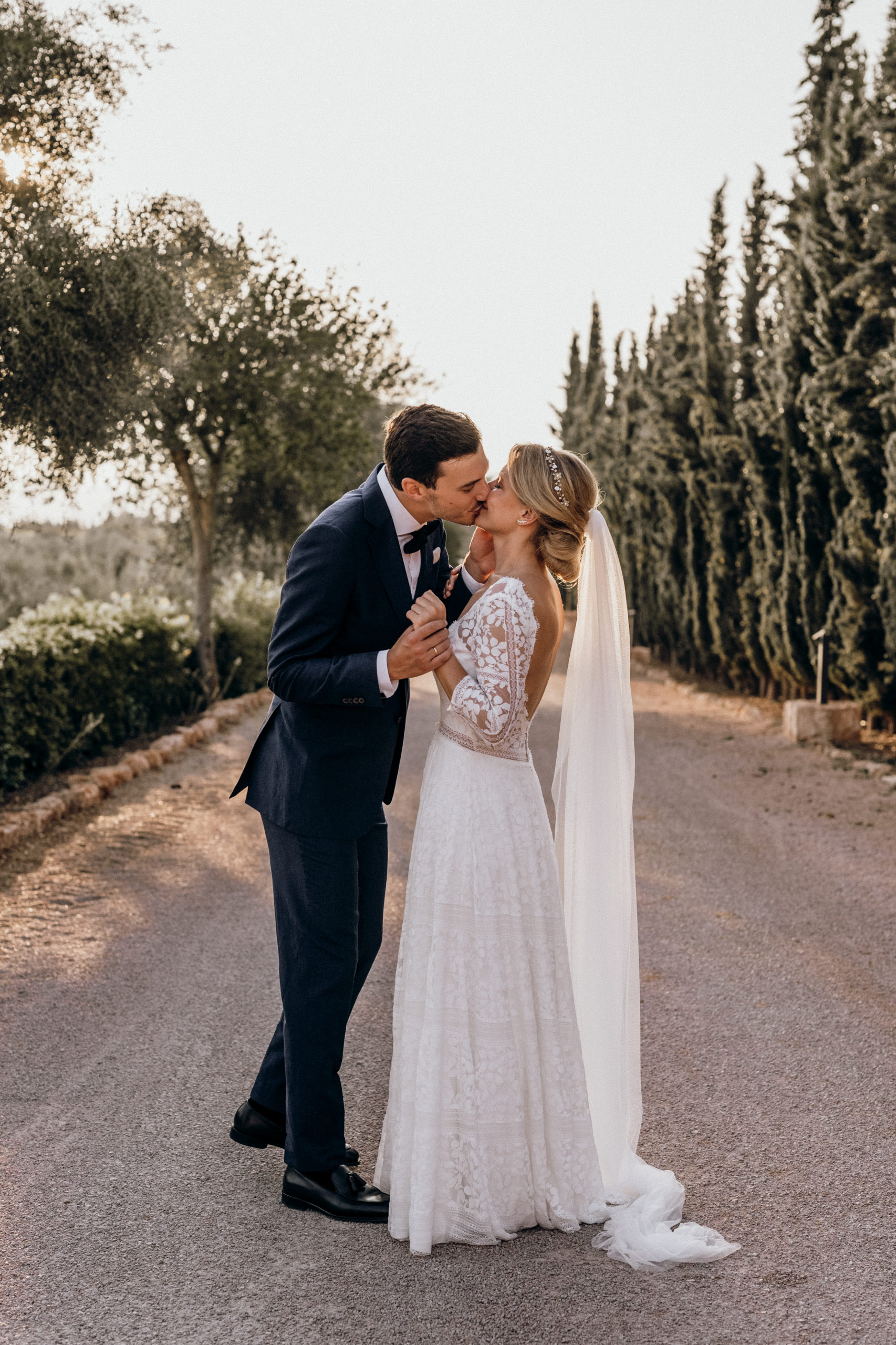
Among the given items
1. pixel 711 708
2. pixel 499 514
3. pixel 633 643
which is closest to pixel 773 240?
pixel 711 708

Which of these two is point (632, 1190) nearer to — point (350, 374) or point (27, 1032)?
point (27, 1032)

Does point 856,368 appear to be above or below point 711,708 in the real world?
above

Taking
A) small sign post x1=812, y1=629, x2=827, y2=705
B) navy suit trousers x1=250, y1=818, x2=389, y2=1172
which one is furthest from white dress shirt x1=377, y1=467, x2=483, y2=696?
small sign post x1=812, y1=629, x2=827, y2=705

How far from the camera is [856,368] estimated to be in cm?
1173

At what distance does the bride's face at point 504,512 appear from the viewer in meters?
3.34

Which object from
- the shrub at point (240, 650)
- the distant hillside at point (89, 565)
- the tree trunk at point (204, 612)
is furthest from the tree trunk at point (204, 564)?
the distant hillside at point (89, 565)

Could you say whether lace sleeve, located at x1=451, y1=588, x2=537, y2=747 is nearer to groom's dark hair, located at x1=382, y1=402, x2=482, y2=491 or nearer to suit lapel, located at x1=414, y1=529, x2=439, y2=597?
suit lapel, located at x1=414, y1=529, x2=439, y2=597

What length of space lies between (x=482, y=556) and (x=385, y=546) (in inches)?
16.8

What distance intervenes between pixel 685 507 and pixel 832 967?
48.9 ft

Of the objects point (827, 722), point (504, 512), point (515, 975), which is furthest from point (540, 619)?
point (827, 722)

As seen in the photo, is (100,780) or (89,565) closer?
(100,780)

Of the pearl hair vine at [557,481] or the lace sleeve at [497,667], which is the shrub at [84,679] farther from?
the pearl hair vine at [557,481]

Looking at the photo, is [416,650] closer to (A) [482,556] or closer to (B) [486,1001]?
(A) [482,556]

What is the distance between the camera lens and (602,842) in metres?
3.57
